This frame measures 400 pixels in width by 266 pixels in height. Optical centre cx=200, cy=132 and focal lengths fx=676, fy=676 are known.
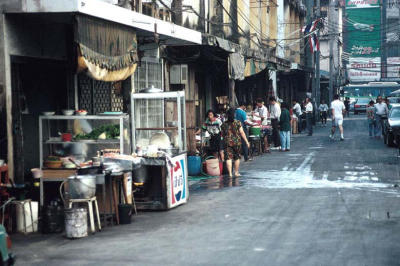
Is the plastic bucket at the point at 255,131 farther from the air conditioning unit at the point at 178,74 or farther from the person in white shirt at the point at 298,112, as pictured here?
the person in white shirt at the point at 298,112

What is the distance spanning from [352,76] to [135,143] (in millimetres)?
103013

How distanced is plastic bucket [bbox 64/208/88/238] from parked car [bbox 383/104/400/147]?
16187 millimetres

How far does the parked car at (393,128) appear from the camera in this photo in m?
24.2

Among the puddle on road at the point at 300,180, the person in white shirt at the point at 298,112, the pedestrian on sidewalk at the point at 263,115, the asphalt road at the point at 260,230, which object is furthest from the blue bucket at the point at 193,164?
the person in white shirt at the point at 298,112

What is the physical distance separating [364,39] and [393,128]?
8929cm

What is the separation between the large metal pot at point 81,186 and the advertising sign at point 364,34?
10325 centimetres

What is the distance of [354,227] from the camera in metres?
9.99

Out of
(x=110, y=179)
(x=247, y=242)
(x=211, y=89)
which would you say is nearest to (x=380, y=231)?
(x=247, y=242)

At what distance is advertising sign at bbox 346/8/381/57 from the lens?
10950 centimetres

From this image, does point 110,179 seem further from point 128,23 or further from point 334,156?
point 334,156

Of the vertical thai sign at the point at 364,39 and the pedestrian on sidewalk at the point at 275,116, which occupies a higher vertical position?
the vertical thai sign at the point at 364,39

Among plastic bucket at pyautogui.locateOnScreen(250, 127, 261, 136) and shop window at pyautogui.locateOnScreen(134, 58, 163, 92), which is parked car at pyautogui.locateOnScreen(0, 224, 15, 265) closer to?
shop window at pyautogui.locateOnScreen(134, 58, 163, 92)

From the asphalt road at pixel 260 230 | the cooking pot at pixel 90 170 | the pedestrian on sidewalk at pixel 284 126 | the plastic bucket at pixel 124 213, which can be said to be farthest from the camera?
the pedestrian on sidewalk at pixel 284 126

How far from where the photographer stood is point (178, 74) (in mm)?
21531
